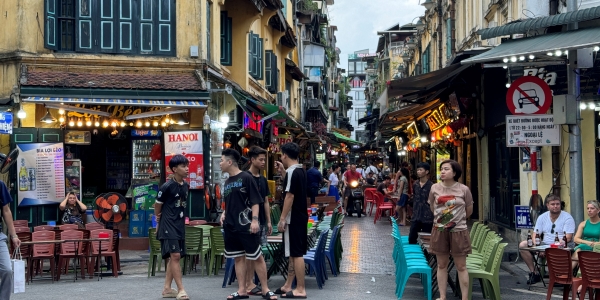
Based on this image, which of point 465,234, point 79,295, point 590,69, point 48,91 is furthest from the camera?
point 48,91

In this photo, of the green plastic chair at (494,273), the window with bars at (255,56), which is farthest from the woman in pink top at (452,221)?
the window with bars at (255,56)

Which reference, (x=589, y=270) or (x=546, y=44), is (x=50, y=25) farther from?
(x=589, y=270)

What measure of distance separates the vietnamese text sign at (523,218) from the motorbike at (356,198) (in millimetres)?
13650

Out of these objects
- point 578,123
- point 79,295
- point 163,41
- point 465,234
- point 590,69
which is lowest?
point 79,295

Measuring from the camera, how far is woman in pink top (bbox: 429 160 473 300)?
30.7ft

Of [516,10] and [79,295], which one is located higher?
[516,10]

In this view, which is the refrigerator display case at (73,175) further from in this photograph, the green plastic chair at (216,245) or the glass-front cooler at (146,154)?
the green plastic chair at (216,245)

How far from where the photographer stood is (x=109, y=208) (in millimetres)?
16953

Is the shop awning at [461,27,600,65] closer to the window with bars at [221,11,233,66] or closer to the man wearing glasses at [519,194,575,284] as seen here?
the man wearing glasses at [519,194,575,284]

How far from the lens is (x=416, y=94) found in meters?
20.2

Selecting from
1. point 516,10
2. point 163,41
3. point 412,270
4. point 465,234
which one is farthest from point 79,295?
point 516,10

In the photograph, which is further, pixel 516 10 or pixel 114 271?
pixel 516 10

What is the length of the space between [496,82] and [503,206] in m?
2.93

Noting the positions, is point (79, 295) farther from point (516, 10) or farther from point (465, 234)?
point (516, 10)
